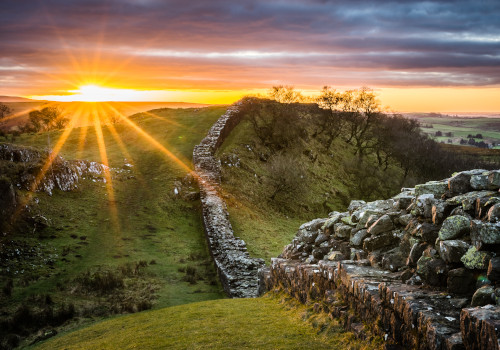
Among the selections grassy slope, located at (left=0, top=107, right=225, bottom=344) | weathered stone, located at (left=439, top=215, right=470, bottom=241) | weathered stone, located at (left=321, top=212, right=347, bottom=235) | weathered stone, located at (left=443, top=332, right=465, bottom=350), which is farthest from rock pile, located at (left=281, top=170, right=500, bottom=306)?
grassy slope, located at (left=0, top=107, right=225, bottom=344)

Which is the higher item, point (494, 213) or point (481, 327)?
point (494, 213)

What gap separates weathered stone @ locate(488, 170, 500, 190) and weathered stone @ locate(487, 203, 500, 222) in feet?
4.14

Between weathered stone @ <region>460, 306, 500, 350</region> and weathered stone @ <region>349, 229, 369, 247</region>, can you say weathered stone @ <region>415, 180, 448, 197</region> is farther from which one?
weathered stone @ <region>460, 306, 500, 350</region>

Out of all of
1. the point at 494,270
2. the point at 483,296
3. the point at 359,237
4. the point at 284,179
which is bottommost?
the point at 284,179

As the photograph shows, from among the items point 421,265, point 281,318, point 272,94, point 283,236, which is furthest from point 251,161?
point 421,265

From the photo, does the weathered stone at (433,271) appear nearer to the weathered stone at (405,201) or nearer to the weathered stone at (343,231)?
the weathered stone at (405,201)

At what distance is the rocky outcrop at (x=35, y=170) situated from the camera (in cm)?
2603

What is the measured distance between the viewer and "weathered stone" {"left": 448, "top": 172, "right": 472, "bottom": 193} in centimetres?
887

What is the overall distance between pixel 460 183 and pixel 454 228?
1718 millimetres

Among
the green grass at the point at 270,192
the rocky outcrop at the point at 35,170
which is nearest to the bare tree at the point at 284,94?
the green grass at the point at 270,192

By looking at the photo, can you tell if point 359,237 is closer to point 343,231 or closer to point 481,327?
point 343,231

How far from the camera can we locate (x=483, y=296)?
6258mm

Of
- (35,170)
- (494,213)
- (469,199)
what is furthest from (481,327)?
(35,170)

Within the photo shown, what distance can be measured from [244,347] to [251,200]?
30279 mm
